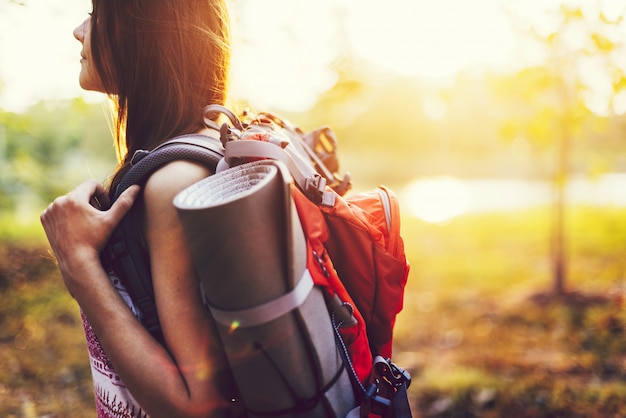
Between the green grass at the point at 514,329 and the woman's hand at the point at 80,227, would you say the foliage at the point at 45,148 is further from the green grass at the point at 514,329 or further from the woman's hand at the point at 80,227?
the green grass at the point at 514,329

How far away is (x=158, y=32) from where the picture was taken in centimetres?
145

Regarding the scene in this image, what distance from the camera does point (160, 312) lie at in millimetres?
1233

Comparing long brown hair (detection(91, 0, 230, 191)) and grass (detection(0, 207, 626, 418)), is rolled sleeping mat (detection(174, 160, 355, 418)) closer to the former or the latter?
long brown hair (detection(91, 0, 230, 191))

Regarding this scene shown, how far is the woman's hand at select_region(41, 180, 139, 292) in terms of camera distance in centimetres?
126

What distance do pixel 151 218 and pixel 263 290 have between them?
35 cm

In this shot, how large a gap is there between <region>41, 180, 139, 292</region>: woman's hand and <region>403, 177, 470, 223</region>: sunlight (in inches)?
490

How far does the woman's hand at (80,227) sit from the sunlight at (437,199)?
490 inches

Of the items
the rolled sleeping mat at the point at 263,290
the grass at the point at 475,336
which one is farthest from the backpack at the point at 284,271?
the grass at the point at 475,336

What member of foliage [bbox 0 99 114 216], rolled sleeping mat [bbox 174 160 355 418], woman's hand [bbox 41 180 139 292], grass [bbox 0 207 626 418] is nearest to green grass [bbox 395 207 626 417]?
grass [bbox 0 207 626 418]

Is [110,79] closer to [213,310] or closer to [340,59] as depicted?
[213,310]

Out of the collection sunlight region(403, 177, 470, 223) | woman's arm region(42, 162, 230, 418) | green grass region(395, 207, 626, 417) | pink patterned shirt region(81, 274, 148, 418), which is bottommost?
sunlight region(403, 177, 470, 223)

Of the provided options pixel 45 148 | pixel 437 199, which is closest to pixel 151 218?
pixel 45 148

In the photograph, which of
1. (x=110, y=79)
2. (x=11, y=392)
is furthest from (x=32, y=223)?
(x=110, y=79)

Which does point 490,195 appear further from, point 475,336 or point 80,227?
point 80,227
